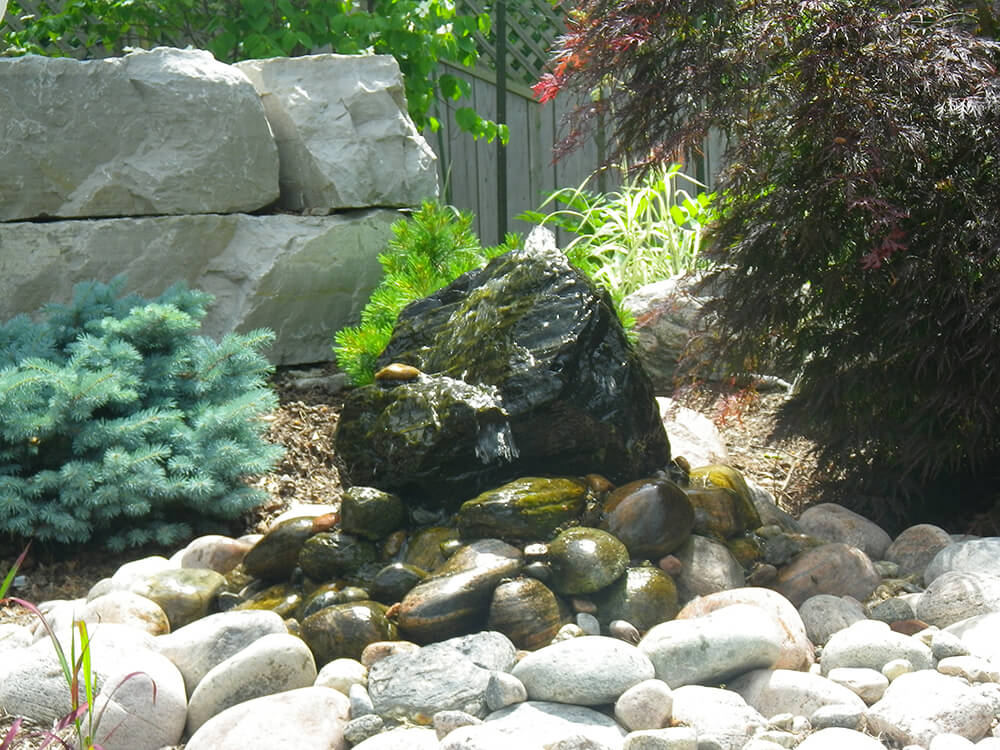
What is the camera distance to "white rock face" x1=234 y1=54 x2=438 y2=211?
6.04 metres

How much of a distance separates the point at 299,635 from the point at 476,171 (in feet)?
19.3

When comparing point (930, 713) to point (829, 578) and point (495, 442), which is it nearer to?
point (829, 578)

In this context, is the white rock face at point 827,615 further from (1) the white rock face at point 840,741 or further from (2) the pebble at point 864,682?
(1) the white rock face at point 840,741

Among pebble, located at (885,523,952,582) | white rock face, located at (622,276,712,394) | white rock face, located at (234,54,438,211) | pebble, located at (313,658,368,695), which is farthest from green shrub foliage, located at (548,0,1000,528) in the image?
white rock face, located at (234,54,438,211)

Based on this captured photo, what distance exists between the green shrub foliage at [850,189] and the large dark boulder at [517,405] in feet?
1.55

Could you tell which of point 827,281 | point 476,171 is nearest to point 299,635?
point 827,281

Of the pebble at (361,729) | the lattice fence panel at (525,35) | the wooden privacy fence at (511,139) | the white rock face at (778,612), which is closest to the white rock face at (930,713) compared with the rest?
the white rock face at (778,612)

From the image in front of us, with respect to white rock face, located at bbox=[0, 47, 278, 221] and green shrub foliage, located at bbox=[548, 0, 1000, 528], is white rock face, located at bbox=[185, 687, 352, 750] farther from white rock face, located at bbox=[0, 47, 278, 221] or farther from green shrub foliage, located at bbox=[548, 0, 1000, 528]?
white rock face, located at bbox=[0, 47, 278, 221]

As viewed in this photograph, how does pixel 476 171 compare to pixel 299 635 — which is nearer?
pixel 299 635

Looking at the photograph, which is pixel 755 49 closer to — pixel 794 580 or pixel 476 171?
pixel 794 580

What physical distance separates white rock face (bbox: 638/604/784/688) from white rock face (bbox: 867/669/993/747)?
0.33 meters

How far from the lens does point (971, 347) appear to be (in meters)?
3.56

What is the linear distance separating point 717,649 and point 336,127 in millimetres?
4141

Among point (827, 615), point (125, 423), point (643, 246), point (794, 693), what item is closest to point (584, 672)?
point (794, 693)
